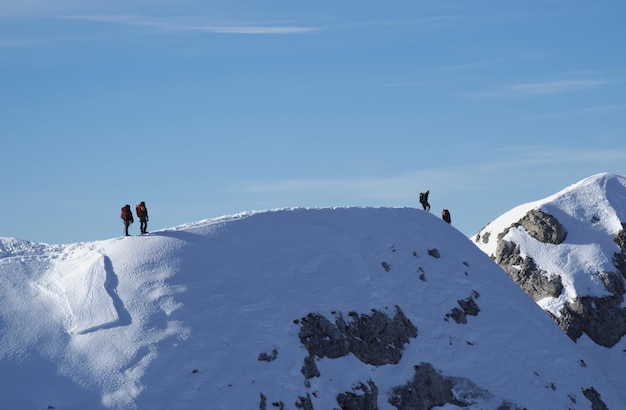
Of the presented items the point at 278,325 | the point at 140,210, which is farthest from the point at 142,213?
the point at 278,325

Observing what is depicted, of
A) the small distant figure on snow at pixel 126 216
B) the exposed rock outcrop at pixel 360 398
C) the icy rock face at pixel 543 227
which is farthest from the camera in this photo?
the icy rock face at pixel 543 227

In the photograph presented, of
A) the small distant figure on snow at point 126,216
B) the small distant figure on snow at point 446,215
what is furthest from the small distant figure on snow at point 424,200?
the small distant figure on snow at point 126,216

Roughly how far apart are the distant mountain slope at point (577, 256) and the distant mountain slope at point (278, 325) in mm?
15760

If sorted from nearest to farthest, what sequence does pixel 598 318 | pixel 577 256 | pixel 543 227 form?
pixel 598 318 → pixel 577 256 → pixel 543 227

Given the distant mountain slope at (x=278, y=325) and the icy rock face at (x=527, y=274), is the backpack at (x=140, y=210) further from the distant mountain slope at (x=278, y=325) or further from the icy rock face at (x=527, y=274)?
the icy rock face at (x=527, y=274)

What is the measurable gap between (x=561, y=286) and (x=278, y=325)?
113 feet

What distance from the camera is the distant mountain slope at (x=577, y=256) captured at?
236 ft

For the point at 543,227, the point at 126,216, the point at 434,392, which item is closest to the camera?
the point at 434,392

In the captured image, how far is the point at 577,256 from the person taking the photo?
75.8 metres

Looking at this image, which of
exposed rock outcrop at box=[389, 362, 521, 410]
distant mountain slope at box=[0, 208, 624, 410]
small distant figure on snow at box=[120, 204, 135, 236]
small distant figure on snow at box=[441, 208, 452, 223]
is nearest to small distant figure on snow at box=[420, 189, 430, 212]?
small distant figure on snow at box=[441, 208, 452, 223]

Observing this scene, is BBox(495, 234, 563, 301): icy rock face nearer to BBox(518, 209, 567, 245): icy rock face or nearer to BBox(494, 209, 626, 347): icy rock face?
BBox(494, 209, 626, 347): icy rock face

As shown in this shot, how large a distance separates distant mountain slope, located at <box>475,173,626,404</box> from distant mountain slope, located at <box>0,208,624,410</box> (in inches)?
620

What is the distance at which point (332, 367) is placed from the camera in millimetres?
45875

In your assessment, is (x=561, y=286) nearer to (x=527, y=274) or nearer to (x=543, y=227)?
(x=527, y=274)
